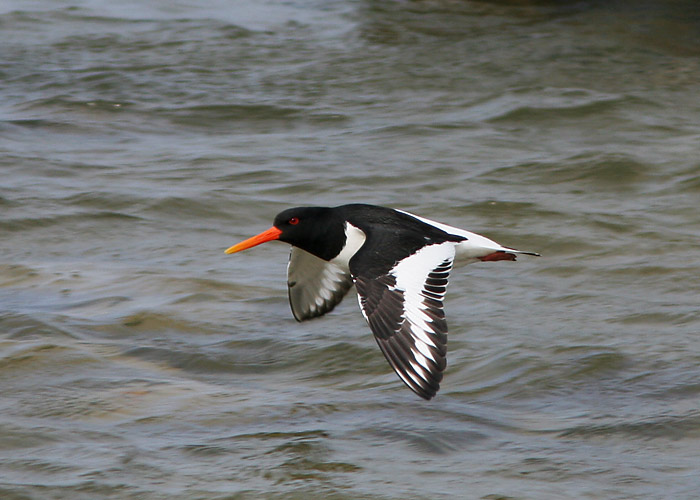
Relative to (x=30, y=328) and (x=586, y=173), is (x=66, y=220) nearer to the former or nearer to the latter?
(x=30, y=328)

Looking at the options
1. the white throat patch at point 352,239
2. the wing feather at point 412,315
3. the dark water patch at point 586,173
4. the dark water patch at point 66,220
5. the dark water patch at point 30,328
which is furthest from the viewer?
the dark water patch at point 586,173

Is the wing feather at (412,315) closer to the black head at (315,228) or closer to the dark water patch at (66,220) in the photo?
the black head at (315,228)

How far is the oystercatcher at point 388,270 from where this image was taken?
4.44 metres

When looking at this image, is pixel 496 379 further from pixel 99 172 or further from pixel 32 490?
pixel 99 172

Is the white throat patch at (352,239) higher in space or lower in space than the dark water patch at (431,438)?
higher

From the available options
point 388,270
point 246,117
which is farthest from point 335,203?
point 388,270

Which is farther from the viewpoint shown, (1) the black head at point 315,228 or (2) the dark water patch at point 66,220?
(2) the dark water patch at point 66,220

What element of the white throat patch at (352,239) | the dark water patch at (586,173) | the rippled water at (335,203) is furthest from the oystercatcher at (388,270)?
the dark water patch at (586,173)

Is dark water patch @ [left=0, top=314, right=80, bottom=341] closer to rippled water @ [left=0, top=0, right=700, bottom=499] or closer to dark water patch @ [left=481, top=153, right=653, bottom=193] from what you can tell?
rippled water @ [left=0, top=0, right=700, bottom=499]

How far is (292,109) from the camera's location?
10.5 metres

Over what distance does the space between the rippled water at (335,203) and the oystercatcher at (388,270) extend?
Result: 13.2 inches

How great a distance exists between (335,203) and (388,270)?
3.69 metres

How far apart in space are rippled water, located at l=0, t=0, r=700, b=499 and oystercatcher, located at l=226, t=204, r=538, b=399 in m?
0.33

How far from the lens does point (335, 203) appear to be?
27.7 feet
